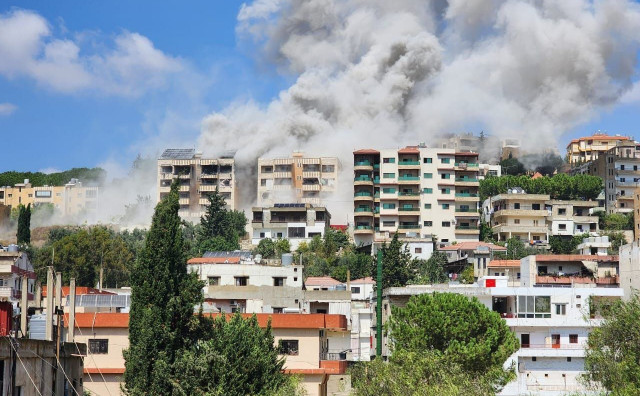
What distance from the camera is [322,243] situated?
112m

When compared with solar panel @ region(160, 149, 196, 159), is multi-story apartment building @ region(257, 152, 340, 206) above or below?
below

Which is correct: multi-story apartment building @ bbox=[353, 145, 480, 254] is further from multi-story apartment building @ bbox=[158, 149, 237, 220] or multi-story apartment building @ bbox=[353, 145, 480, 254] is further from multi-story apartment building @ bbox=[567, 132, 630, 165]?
multi-story apartment building @ bbox=[567, 132, 630, 165]

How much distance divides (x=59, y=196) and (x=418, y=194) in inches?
2221

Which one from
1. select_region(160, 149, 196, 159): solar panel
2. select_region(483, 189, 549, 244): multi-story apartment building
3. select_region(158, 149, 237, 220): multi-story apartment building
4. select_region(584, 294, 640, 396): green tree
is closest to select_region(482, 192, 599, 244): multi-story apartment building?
select_region(483, 189, 549, 244): multi-story apartment building

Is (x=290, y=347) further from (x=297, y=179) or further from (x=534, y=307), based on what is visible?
(x=297, y=179)

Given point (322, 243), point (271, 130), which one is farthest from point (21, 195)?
point (322, 243)

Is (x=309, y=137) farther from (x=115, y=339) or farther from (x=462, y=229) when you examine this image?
(x=115, y=339)

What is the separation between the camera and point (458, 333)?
5241 cm

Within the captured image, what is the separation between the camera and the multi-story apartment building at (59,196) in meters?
152

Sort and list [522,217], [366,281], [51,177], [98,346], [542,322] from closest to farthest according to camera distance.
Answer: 1. [98,346]
2. [542,322]
3. [366,281]
4. [522,217]
5. [51,177]

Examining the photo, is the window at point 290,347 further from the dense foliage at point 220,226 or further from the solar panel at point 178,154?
the solar panel at point 178,154

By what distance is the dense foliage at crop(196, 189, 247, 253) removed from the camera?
114000mm

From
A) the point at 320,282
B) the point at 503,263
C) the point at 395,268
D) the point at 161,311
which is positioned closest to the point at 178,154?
the point at 395,268

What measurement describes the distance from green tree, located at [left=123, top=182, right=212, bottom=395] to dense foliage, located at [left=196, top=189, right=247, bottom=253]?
69503 mm
